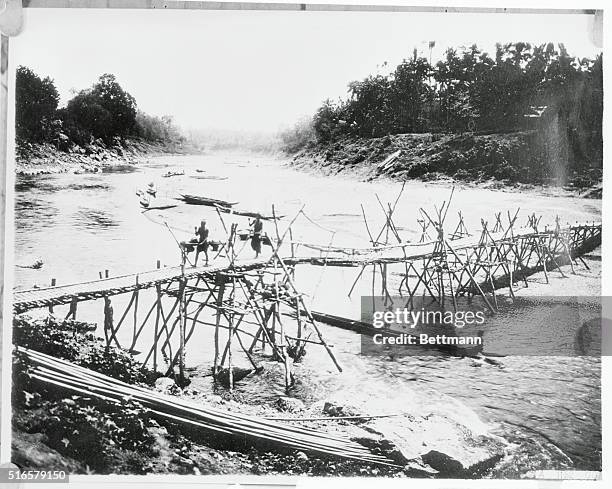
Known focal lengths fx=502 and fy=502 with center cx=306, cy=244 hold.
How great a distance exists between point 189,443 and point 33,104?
2.11 meters

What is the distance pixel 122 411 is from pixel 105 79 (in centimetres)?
188

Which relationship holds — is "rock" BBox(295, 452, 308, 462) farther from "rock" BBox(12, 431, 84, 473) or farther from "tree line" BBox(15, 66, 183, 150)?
"tree line" BBox(15, 66, 183, 150)

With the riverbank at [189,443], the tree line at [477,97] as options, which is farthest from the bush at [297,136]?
the riverbank at [189,443]

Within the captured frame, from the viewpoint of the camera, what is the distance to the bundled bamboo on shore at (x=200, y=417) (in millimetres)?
2787

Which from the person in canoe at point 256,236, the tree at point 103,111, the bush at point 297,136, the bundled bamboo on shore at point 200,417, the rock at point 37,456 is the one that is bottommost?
the rock at point 37,456

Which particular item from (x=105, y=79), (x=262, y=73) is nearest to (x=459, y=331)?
(x=262, y=73)

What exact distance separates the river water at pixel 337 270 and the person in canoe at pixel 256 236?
0.04 m

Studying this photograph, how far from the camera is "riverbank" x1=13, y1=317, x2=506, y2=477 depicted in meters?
2.77

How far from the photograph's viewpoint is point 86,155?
303 centimetres

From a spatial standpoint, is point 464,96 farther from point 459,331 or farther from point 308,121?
point 459,331

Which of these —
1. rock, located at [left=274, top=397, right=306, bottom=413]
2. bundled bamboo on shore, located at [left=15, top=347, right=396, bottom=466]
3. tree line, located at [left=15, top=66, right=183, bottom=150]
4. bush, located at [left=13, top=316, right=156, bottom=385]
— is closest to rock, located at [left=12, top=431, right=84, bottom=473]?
bundled bamboo on shore, located at [left=15, top=347, right=396, bottom=466]

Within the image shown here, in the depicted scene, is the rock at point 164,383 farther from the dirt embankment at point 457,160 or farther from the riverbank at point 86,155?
the dirt embankment at point 457,160

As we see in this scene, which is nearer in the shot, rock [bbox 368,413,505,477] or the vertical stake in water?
rock [bbox 368,413,505,477]

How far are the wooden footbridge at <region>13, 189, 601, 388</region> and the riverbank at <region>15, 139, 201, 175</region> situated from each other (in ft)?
1.96
